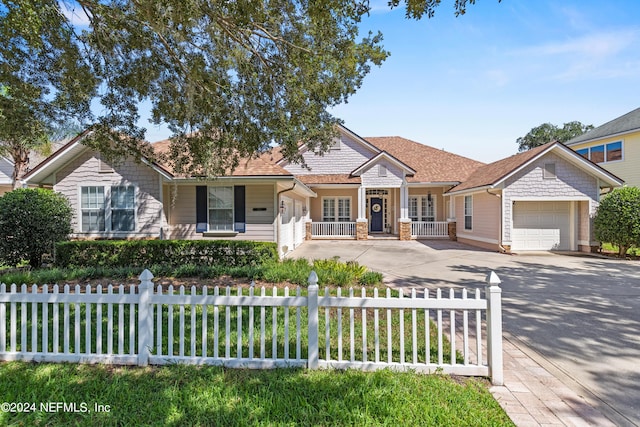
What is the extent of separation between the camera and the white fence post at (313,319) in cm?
355

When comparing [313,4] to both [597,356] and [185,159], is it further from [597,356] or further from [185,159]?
[597,356]

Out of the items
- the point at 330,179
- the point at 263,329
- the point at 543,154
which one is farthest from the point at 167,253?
the point at 543,154

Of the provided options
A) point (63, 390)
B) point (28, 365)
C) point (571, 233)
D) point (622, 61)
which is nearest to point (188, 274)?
point (28, 365)

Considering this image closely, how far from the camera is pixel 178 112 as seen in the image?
6656 mm

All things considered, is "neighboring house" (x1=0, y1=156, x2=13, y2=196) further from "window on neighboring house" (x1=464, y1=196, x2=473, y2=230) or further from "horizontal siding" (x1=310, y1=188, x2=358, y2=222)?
"window on neighboring house" (x1=464, y1=196, x2=473, y2=230)

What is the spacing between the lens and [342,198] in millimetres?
21078

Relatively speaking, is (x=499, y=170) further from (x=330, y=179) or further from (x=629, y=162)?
(x=629, y=162)

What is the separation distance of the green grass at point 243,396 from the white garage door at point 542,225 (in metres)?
13.6

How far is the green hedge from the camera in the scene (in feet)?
31.3

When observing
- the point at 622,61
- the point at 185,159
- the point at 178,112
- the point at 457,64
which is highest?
the point at 622,61

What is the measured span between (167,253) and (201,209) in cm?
239

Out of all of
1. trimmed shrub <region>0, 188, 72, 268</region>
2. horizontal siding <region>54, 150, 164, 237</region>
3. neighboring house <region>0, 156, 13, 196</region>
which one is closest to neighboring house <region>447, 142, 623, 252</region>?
horizontal siding <region>54, 150, 164, 237</region>

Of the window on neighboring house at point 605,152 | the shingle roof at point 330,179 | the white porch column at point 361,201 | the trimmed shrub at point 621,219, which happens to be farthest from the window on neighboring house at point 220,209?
the window on neighboring house at point 605,152

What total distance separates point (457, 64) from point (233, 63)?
5737mm
